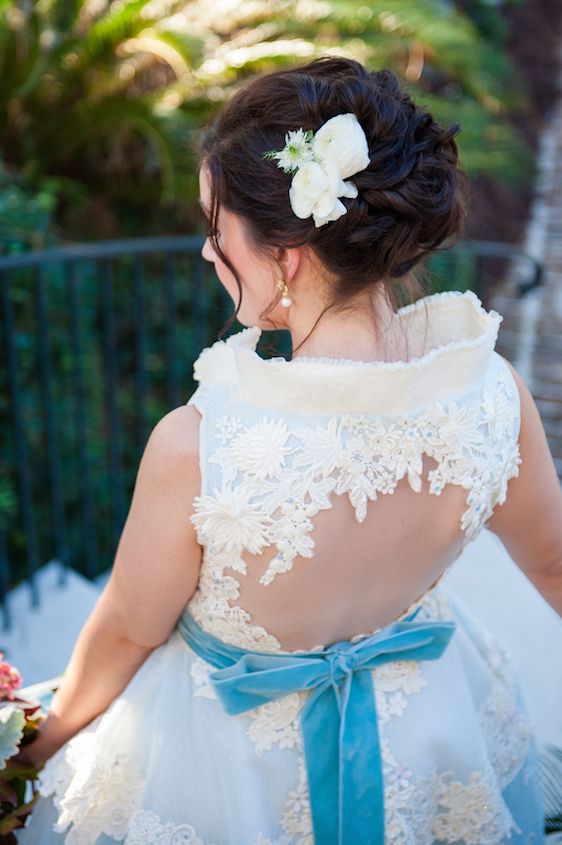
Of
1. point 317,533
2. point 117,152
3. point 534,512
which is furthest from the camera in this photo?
point 117,152

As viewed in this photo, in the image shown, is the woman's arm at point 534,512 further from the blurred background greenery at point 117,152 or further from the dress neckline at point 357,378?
the blurred background greenery at point 117,152

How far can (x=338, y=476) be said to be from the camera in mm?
1046

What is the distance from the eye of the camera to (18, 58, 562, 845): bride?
103cm

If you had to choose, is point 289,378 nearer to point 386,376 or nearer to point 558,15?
point 386,376

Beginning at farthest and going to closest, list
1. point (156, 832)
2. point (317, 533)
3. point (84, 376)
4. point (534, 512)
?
point (84, 376) < point (534, 512) < point (156, 832) < point (317, 533)

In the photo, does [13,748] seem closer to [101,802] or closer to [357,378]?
[101,802]

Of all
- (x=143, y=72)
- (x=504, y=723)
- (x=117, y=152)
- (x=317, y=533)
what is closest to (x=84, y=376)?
(x=117, y=152)

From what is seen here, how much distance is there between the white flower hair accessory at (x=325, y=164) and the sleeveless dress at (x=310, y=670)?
0.64 feet

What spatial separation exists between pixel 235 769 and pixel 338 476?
1.64ft

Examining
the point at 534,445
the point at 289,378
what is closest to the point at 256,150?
the point at 289,378

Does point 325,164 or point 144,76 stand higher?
point 144,76

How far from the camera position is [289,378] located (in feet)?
3.33

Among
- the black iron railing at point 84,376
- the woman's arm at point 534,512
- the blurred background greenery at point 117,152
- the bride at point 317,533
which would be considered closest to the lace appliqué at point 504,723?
the bride at point 317,533

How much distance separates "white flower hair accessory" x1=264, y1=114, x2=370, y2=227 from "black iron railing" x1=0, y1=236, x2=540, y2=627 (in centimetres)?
91
